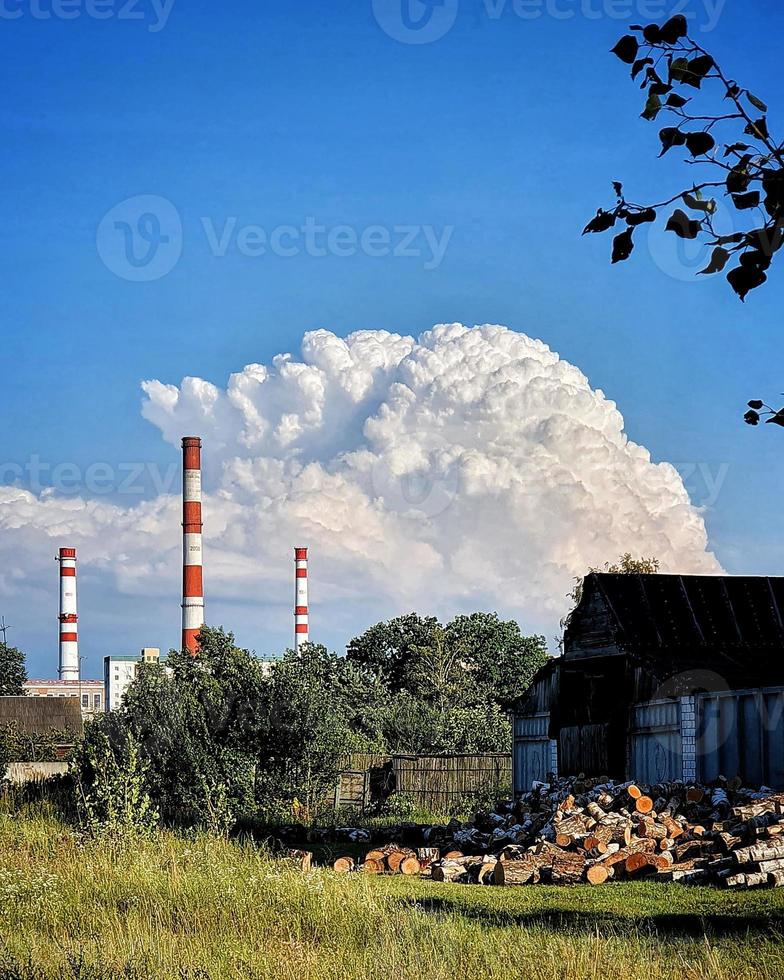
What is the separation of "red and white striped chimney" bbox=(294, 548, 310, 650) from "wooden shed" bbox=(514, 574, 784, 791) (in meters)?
48.6

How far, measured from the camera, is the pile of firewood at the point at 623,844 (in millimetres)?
14250

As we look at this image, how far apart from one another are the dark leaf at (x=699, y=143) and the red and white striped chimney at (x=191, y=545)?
54.5 metres

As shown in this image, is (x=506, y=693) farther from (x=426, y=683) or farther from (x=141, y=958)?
(x=141, y=958)

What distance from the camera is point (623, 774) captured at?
72.2 feet

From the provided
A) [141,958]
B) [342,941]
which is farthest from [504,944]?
[141,958]

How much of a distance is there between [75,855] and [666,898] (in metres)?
6.66

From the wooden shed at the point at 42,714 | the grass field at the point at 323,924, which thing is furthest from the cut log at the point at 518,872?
the wooden shed at the point at 42,714

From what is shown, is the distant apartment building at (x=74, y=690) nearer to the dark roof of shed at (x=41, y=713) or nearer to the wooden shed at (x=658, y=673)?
the dark roof of shed at (x=41, y=713)

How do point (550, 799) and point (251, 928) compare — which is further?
point (550, 799)

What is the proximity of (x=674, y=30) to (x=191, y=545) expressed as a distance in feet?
186

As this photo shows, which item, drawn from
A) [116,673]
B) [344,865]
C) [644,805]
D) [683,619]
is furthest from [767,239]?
[116,673]

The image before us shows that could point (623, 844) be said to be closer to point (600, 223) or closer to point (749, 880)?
point (749, 880)

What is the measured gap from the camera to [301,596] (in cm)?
7612

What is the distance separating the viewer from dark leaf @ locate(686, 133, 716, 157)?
15.5 ft
